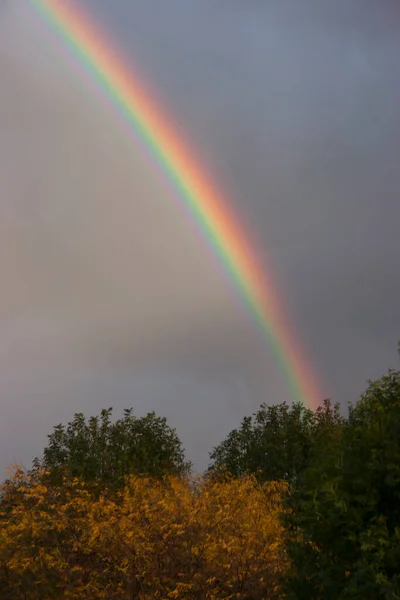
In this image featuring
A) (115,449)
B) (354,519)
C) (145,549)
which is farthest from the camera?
(115,449)

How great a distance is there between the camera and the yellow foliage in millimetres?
19906

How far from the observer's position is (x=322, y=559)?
970 cm

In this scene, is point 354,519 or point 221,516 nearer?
point 354,519

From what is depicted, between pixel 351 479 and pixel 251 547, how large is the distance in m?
12.3

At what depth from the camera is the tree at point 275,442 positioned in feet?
129

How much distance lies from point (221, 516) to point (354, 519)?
12.5 m

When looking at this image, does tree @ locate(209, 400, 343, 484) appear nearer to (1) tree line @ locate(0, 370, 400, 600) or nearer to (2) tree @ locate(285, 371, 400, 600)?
(1) tree line @ locate(0, 370, 400, 600)

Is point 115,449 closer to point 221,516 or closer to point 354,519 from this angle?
point 221,516

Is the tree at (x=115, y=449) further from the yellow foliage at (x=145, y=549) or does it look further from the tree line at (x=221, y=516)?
the yellow foliage at (x=145, y=549)

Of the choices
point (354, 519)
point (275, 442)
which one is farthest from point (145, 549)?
point (275, 442)

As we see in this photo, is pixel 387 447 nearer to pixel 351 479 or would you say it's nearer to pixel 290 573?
pixel 351 479

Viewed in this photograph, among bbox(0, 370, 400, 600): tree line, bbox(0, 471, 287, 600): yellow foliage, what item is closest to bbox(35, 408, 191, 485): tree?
bbox(0, 370, 400, 600): tree line

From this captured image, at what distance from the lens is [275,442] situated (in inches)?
1641

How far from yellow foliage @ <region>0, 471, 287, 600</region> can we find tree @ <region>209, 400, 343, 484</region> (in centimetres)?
1497
